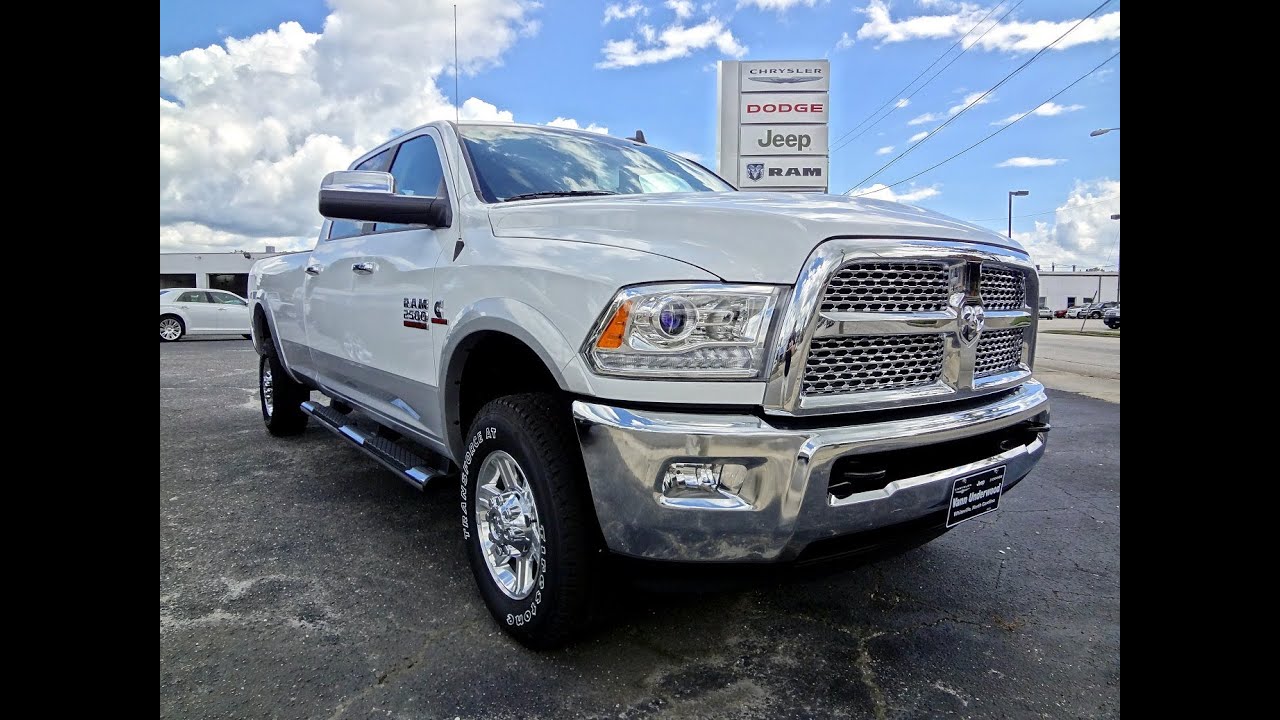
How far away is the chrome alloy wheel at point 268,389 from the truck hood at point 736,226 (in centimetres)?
397

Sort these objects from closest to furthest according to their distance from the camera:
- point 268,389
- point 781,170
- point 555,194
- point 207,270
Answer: point 555,194 → point 268,389 → point 781,170 → point 207,270

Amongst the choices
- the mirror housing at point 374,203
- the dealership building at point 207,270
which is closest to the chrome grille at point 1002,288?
the mirror housing at point 374,203

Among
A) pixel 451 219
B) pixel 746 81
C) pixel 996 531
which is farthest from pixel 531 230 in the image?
pixel 746 81

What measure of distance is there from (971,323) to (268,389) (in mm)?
5445

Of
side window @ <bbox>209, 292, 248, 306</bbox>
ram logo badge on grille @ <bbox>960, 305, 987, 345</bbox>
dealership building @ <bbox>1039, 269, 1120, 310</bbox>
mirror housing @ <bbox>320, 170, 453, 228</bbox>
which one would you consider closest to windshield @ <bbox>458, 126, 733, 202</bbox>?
mirror housing @ <bbox>320, 170, 453, 228</bbox>

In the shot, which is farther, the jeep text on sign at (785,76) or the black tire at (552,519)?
the jeep text on sign at (785,76)

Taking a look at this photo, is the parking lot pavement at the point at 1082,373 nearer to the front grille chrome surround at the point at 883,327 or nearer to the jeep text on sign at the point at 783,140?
the front grille chrome surround at the point at 883,327

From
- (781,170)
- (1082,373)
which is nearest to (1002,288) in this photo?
(1082,373)

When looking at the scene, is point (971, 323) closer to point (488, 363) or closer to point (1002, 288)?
point (1002, 288)

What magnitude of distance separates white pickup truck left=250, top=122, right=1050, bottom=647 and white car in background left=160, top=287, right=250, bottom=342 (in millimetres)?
17073

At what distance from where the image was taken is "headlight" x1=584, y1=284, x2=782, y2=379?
1.87 m

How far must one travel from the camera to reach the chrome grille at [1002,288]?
2344mm

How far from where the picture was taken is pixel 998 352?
2.54 m
